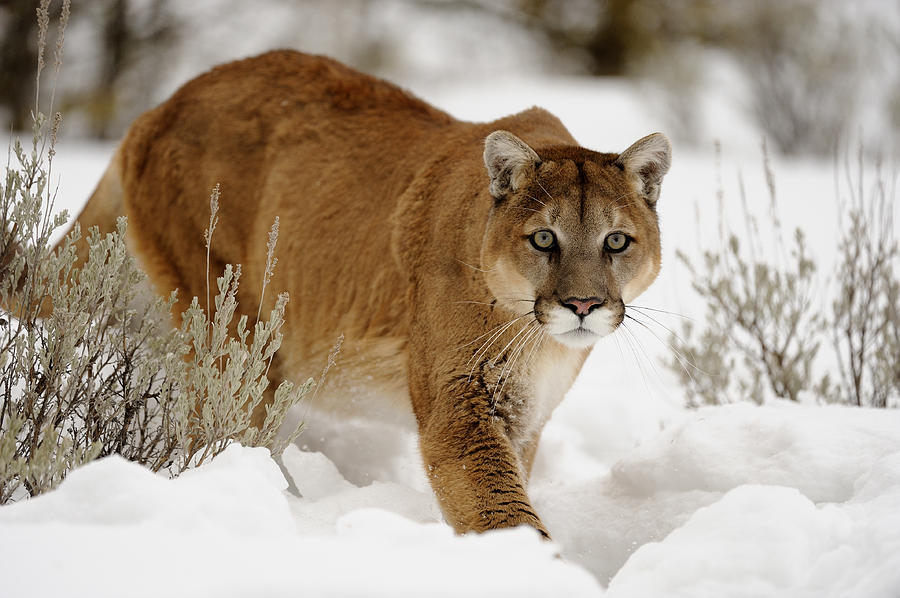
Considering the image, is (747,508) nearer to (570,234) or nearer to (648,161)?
(570,234)

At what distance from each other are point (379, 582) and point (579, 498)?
75.6 inches

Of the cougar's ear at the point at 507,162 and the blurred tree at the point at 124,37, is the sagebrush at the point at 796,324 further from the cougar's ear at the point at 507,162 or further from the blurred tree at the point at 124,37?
the blurred tree at the point at 124,37

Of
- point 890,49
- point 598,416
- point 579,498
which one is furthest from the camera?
point 890,49

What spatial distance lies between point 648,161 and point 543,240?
527mm

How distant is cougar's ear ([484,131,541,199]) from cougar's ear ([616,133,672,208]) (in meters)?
0.33

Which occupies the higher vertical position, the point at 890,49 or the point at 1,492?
the point at 890,49

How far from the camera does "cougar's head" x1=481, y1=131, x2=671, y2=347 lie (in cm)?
283

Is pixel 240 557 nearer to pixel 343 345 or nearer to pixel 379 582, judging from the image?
pixel 379 582

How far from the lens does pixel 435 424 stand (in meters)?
3.02

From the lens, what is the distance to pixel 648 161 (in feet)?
10.3

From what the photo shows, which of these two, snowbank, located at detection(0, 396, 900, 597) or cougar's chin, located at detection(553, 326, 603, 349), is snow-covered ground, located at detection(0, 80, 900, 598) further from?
cougar's chin, located at detection(553, 326, 603, 349)

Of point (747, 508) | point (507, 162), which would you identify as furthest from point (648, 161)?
point (747, 508)

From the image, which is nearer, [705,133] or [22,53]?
[705,133]

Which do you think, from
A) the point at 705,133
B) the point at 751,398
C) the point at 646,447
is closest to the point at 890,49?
the point at 705,133
